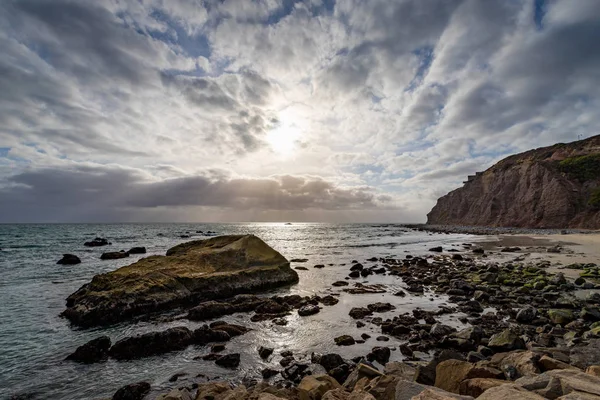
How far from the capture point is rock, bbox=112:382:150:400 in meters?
6.80

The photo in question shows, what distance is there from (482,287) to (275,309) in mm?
12269

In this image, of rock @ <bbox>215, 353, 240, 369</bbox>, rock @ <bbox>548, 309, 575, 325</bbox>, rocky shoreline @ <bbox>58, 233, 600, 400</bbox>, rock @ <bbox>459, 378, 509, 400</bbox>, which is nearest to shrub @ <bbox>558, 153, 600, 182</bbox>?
rocky shoreline @ <bbox>58, 233, 600, 400</bbox>

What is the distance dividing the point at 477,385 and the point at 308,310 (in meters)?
8.76

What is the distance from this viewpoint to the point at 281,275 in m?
19.6

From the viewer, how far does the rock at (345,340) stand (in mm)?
9531

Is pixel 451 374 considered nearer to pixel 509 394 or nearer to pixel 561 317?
pixel 509 394

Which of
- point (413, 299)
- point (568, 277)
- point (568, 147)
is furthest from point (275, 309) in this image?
point (568, 147)

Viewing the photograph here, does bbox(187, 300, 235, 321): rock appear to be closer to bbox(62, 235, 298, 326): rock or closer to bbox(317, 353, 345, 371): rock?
bbox(62, 235, 298, 326): rock

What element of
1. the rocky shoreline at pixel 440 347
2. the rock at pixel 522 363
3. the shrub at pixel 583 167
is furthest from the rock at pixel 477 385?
the shrub at pixel 583 167

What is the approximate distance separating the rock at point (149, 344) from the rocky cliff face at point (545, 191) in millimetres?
86835

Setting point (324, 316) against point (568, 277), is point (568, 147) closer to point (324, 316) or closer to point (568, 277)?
point (568, 277)

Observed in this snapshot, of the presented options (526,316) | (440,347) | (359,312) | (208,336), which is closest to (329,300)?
(359,312)

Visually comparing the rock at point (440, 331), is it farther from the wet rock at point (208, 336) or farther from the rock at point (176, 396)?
the rock at point (176, 396)

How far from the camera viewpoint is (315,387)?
6027mm
